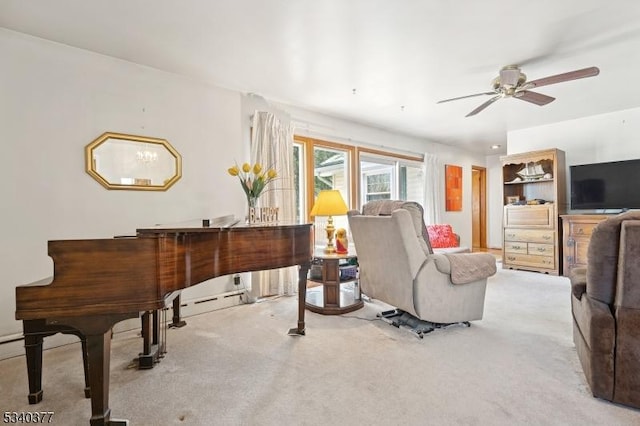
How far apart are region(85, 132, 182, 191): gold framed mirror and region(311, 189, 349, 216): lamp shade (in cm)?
147

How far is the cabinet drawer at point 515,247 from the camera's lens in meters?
5.28

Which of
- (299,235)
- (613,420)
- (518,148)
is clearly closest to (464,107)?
(518,148)

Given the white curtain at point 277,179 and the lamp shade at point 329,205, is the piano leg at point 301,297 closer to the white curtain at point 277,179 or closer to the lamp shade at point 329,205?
the lamp shade at point 329,205

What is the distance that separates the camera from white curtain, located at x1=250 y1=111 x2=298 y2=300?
3.81 meters

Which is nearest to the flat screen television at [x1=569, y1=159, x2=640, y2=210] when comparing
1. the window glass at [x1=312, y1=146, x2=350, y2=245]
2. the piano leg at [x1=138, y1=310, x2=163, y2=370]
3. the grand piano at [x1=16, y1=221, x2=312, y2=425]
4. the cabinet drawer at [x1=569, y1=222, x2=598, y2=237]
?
the cabinet drawer at [x1=569, y1=222, x2=598, y2=237]

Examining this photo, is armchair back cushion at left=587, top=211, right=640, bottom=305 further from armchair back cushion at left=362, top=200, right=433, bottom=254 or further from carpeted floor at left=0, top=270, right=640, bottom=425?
armchair back cushion at left=362, top=200, right=433, bottom=254

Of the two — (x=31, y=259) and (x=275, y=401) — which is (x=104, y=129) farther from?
(x=275, y=401)

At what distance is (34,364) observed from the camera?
1733mm

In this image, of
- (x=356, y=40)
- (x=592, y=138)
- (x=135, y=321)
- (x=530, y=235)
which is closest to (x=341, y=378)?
(x=135, y=321)

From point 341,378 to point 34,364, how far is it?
1698 mm

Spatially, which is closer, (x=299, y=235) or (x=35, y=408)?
(x=35, y=408)

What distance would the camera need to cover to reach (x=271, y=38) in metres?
2.58

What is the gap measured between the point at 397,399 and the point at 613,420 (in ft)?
3.24

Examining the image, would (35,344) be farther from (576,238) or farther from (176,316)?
(576,238)
